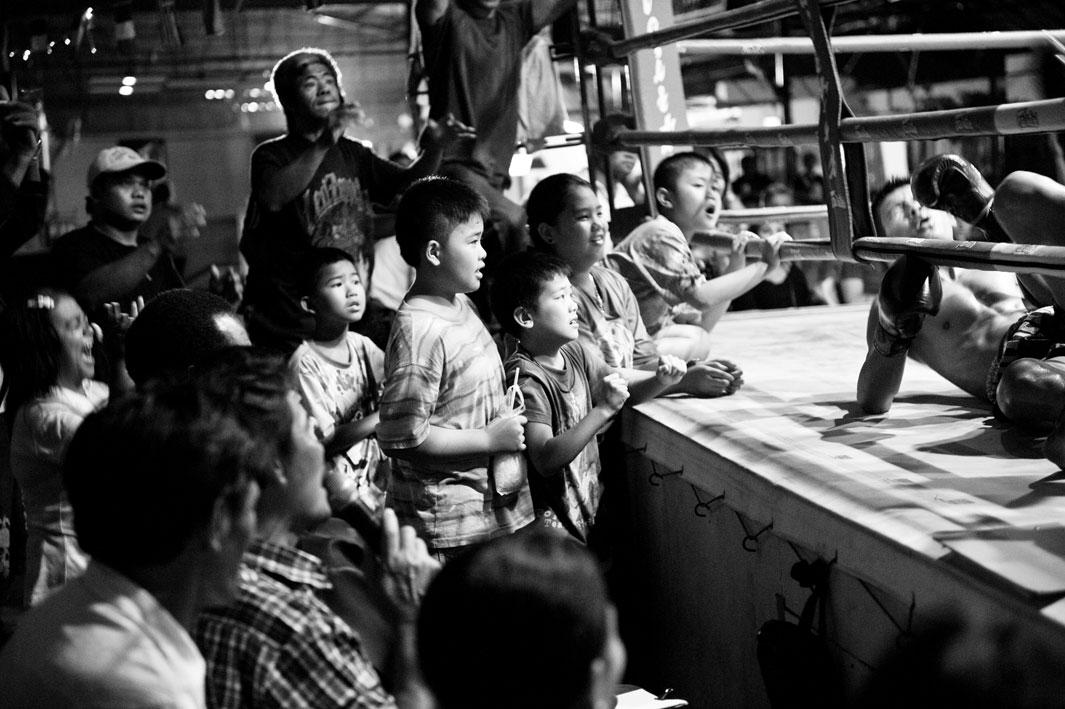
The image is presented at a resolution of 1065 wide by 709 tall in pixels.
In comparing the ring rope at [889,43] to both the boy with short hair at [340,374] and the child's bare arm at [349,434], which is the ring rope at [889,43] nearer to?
the boy with short hair at [340,374]

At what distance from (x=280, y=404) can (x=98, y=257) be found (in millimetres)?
1797

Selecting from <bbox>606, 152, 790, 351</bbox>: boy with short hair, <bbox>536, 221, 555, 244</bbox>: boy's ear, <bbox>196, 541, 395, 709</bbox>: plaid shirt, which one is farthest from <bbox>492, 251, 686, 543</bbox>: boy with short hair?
<bbox>196, 541, 395, 709</bbox>: plaid shirt

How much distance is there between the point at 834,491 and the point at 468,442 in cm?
70

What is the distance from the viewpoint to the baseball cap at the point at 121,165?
3086mm

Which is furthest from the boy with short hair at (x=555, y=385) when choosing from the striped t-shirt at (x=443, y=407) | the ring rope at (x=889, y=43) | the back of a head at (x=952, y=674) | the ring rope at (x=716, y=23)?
the back of a head at (x=952, y=674)

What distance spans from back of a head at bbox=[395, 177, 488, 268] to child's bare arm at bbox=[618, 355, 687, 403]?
495 mm

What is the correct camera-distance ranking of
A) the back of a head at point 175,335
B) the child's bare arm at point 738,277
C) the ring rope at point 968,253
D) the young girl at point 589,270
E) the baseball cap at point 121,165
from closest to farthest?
the ring rope at point 968,253
the back of a head at point 175,335
the young girl at point 589,270
the child's bare arm at point 738,277
the baseball cap at point 121,165

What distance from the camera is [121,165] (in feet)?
10.2

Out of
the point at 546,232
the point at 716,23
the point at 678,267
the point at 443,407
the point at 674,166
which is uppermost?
the point at 716,23

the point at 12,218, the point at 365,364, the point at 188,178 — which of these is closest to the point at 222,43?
the point at 188,178

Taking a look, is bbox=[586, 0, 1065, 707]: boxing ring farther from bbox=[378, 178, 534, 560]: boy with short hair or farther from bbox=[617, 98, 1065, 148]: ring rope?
bbox=[378, 178, 534, 560]: boy with short hair

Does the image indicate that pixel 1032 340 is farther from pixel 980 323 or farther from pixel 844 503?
pixel 844 503

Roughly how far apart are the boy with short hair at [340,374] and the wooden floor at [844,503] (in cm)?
59

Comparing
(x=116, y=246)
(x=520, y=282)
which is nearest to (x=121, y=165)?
(x=116, y=246)
